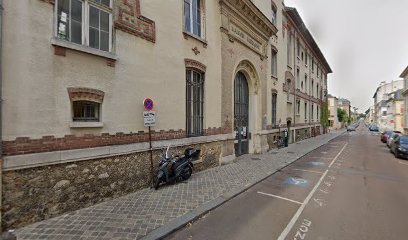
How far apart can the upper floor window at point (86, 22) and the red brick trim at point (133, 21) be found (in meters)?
0.23

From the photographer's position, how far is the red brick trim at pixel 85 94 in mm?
4801

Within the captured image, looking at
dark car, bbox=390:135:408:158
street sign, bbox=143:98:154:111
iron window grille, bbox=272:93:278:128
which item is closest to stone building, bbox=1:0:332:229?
street sign, bbox=143:98:154:111

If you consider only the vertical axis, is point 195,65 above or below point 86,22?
below

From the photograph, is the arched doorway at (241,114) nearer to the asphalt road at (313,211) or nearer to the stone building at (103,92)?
the stone building at (103,92)

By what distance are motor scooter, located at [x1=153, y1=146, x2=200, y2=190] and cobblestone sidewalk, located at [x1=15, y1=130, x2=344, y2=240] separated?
0.81 ft

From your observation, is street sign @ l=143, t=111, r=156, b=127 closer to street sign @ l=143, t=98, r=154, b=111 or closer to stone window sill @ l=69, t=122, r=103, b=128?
street sign @ l=143, t=98, r=154, b=111

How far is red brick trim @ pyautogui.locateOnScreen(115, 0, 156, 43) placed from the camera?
574 cm

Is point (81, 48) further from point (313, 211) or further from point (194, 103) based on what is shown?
point (313, 211)

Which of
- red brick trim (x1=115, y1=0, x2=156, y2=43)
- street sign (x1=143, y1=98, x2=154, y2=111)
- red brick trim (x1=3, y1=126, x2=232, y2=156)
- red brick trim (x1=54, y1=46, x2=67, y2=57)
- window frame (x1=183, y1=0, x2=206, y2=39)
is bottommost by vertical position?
red brick trim (x1=3, y1=126, x2=232, y2=156)

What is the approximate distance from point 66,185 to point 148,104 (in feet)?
9.33

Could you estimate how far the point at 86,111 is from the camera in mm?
5199

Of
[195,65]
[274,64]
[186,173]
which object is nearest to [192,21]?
[195,65]

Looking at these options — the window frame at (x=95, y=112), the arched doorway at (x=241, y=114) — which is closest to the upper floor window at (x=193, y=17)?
the arched doorway at (x=241, y=114)

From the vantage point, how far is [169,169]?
6668 millimetres
